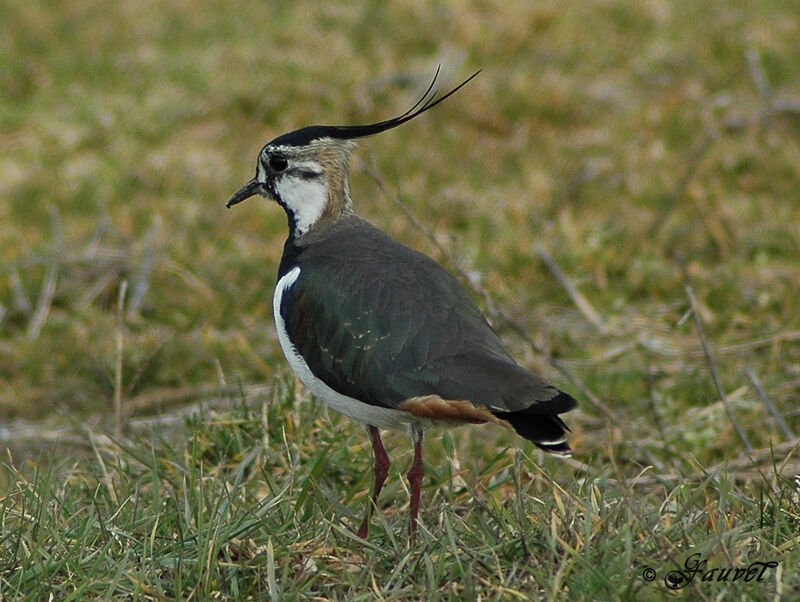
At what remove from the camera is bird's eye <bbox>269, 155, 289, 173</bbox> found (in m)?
4.59

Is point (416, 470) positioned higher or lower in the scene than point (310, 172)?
lower

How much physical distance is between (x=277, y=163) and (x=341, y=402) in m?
1.15

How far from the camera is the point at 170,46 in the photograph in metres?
9.38

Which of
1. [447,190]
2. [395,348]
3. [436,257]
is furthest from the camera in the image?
[447,190]

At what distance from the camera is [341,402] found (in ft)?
12.9

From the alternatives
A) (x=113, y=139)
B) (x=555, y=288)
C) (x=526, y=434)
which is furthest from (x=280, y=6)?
(x=526, y=434)

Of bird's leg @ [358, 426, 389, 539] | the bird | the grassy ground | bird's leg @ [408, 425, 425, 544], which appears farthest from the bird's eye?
bird's leg @ [408, 425, 425, 544]

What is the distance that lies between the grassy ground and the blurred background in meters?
0.02

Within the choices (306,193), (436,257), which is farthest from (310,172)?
(436,257)

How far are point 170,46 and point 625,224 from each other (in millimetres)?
4183

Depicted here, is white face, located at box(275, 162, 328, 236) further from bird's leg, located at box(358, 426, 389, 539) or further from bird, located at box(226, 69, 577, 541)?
bird's leg, located at box(358, 426, 389, 539)

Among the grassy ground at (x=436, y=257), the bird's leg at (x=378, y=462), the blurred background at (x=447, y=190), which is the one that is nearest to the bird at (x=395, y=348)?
the bird's leg at (x=378, y=462)

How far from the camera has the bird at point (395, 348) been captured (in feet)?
11.4

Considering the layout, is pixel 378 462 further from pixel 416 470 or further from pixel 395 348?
pixel 395 348
